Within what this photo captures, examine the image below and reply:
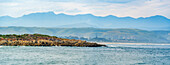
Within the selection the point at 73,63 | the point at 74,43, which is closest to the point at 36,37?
the point at 74,43

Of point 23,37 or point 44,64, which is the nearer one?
point 44,64

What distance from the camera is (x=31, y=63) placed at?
188 ft

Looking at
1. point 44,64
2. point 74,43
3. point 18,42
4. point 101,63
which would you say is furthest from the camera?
point 74,43

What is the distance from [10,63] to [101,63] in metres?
15.8

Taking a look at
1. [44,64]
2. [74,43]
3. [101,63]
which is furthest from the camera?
[74,43]

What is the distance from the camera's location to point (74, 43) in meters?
128

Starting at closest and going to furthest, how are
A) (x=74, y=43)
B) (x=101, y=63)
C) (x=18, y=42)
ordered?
(x=101, y=63) < (x=18, y=42) < (x=74, y=43)

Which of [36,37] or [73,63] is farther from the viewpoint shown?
Answer: [36,37]

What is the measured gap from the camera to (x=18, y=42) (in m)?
115

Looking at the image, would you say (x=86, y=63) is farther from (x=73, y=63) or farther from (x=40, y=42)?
(x=40, y=42)

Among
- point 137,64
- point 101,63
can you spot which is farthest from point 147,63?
point 101,63

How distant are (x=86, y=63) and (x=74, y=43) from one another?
6817cm

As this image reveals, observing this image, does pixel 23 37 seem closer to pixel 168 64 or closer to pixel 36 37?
pixel 36 37

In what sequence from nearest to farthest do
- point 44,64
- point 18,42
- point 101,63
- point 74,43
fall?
point 44,64 < point 101,63 < point 18,42 < point 74,43
